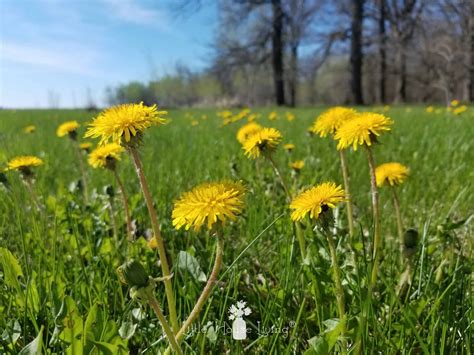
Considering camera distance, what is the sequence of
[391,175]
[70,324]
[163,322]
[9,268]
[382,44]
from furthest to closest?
[382,44], [391,175], [9,268], [70,324], [163,322]

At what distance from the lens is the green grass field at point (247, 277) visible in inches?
28.3

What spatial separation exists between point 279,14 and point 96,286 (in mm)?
18629

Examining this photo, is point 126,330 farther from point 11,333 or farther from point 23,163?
point 23,163

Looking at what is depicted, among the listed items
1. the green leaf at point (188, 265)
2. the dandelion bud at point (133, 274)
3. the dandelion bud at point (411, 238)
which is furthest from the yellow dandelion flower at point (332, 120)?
the dandelion bud at point (133, 274)

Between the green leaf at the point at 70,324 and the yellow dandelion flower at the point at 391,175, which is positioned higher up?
the yellow dandelion flower at the point at 391,175

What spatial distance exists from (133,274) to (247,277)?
60cm

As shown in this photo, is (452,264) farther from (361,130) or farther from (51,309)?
(51,309)

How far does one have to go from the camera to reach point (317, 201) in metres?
0.74

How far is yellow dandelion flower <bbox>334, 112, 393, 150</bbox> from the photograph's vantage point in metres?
0.91

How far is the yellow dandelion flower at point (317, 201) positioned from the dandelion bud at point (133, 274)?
0.97 feet

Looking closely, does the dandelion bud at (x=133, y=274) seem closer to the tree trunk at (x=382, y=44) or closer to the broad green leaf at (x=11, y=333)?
the broad green leaf at (x=11, y=333)

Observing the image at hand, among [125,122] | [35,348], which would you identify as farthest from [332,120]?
[35,348]

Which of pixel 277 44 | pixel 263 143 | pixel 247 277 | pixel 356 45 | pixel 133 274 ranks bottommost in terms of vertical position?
pixel 247 277

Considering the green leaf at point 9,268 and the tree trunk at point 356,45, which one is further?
the tree trunk at point 356,45
